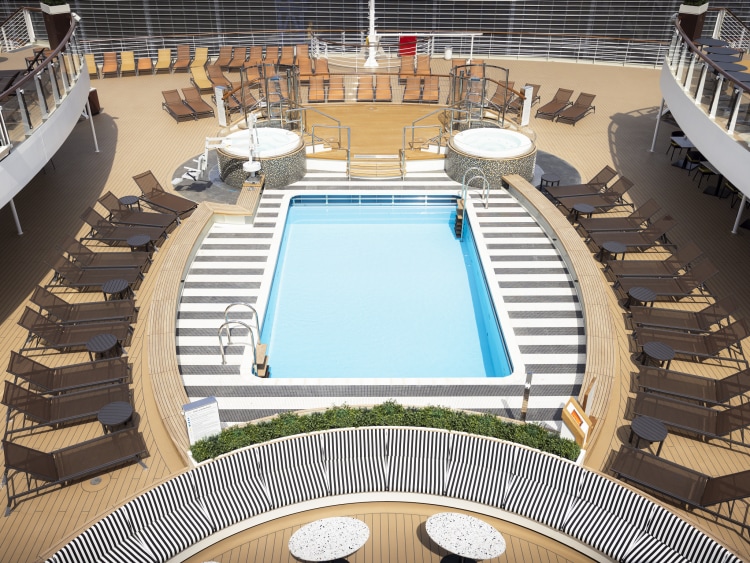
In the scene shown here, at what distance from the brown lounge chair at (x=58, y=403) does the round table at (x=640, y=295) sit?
6.76m

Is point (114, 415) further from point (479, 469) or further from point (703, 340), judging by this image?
point (703, 340)

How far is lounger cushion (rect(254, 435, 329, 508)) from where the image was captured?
255 inches

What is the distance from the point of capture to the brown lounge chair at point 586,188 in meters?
12.4

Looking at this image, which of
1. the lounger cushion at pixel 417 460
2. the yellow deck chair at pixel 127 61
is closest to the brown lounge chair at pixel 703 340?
the lounger cushion at pixel 417 460

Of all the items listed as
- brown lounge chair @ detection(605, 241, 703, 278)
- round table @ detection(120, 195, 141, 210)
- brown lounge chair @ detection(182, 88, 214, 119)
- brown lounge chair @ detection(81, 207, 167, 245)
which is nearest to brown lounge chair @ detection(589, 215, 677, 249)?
A: brown lounge chair @ detection(605, 241, 703, 278)

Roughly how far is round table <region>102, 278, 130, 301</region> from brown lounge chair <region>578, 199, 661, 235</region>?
738cm

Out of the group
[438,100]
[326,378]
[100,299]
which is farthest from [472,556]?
[438,100]

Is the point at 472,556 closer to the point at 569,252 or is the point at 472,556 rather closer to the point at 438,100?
the point at 569,252

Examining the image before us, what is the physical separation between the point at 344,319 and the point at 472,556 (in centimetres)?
489

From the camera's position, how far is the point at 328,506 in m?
6.60

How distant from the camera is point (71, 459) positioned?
6.85m

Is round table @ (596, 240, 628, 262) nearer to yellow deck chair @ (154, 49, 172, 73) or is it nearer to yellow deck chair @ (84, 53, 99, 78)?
yellow deck chair @ (154, 49, 172, 73)

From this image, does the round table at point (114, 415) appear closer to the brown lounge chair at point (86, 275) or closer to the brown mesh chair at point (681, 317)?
the brown lounge chair at point (86, 275)

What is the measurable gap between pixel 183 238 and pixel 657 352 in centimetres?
724
